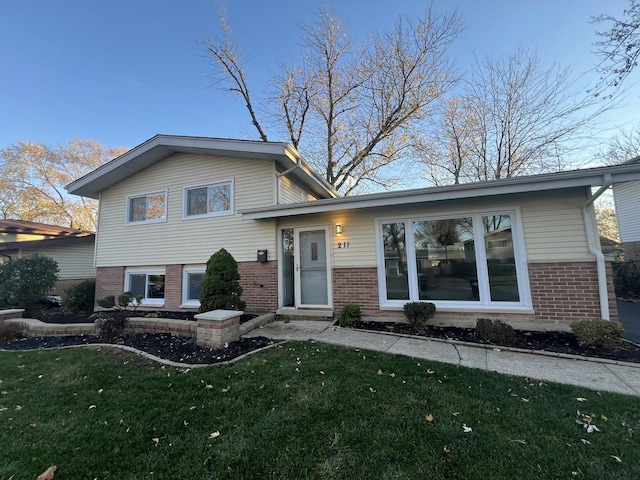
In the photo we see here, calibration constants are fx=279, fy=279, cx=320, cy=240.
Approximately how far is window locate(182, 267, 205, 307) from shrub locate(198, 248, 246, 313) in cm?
230

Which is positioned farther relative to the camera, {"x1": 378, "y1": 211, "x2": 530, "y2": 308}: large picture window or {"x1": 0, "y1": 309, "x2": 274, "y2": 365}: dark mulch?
{"x1": 378, "y1": 211, "x2": 530, "y2": 308}: large picture window

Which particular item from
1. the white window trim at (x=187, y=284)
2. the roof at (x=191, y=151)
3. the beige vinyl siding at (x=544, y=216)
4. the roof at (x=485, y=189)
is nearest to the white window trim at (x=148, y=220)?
the roof at (x=191, y=151)

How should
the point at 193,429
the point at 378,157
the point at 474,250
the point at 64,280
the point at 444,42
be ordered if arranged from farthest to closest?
1. the point at 378,157
2. the point at 444,42
3. the point at 64,280
4. the point at 474,250
5. the point at 193,429

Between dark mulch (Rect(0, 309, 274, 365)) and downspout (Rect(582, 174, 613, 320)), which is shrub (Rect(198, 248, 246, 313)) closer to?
dark mulch (Rect(0, 309, 274, 365))

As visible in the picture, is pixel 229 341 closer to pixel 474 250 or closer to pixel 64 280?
pixel 474 250

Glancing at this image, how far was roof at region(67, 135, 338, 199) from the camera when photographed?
7405 millimetres

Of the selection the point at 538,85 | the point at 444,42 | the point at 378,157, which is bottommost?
the point at 378,157

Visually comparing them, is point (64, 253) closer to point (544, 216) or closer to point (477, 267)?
point (477, 267)

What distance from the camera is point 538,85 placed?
13.7m

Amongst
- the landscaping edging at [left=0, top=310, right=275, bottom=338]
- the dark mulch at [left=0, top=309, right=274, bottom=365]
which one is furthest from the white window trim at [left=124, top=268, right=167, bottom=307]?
the dark mulch at [left=0, top=309, right=274, bottom=365]

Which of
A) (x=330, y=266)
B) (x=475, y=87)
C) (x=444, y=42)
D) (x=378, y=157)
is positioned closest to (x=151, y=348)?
(x=330, y=266)

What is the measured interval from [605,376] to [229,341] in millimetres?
5500

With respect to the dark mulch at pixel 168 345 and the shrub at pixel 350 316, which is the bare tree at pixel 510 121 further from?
the dark mulch at pixel 168 345

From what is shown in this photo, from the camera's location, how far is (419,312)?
567 cm
